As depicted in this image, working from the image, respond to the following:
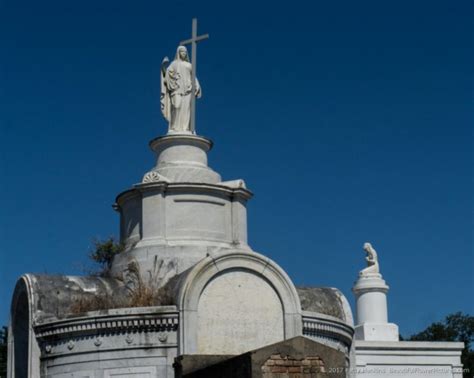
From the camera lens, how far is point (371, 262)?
27.9 metres

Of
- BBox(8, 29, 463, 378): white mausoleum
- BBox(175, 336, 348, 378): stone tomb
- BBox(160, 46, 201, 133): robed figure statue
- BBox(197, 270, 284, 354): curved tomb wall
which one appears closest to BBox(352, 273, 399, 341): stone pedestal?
BBox(8, 29, 463, 378): white mausoleum

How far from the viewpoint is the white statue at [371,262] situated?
2770 centimetres

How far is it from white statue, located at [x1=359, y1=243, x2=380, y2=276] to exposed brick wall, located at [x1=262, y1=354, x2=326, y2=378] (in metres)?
14.4

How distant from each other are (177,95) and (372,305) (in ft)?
29.7

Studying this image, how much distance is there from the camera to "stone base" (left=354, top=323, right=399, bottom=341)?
87.4ft

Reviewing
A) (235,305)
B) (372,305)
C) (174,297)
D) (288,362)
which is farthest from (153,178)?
(372,305)

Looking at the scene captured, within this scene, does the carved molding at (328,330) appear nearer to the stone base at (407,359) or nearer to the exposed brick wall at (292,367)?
the stone base at (407,359)

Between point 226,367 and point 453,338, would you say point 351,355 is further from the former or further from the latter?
point 453,338

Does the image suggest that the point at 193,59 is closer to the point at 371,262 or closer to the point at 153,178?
the point at 153,178

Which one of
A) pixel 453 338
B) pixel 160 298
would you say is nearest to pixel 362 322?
pixel 160 298

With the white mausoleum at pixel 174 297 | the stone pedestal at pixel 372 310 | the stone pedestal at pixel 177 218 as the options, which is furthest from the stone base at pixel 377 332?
the stone pedestal at pixel 177 218

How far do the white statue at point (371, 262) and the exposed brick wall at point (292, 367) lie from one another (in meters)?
14.4

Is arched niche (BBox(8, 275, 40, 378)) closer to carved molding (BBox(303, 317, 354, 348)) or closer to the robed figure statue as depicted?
the robed figure statue

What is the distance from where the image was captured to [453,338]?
2093 inches
